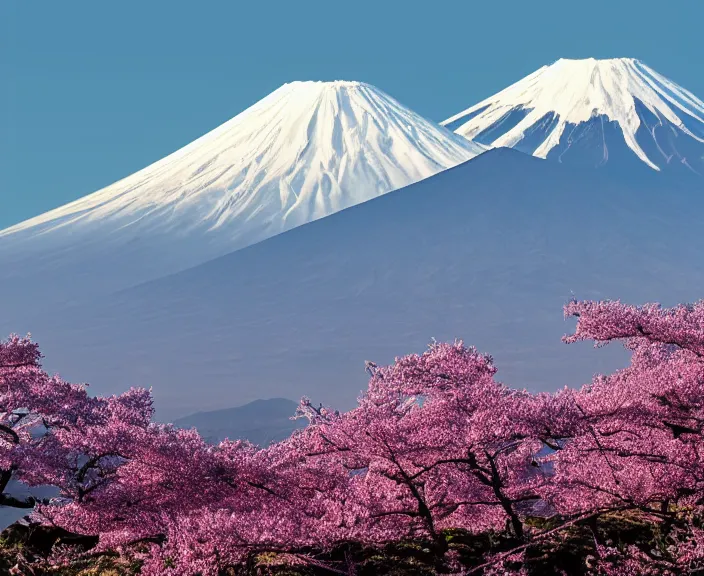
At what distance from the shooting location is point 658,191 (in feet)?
607

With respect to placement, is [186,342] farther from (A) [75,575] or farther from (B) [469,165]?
(A) [75,575]

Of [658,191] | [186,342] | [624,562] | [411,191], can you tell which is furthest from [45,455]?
[658,191]

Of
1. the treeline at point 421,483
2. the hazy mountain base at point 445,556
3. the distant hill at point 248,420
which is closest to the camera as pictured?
the treeline at point 421,483

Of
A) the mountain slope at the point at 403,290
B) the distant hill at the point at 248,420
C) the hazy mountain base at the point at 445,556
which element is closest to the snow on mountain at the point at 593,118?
the mountain slope at the point at 403,290

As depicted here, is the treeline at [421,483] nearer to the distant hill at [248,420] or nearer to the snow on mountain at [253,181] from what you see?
the distant hill at [248,420]

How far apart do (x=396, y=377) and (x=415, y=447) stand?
8.07ft

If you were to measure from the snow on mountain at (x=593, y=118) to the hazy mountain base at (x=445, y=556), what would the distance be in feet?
570

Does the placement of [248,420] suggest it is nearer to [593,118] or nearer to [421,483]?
[593,118]

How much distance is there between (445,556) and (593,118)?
190581 mm

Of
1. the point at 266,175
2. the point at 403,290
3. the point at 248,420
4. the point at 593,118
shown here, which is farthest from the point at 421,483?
the point at 593,118

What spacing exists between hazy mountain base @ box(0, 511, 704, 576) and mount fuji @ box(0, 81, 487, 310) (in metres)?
127

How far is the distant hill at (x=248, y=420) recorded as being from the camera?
132 m

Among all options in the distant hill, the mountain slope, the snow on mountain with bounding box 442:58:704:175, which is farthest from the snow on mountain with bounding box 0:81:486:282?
the snow on mountain with bounding box 442:58:704:175

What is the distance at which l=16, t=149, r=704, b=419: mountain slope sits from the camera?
148 meters
